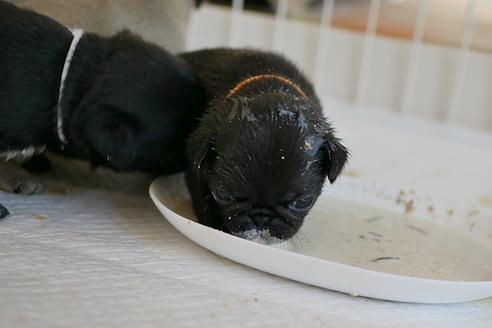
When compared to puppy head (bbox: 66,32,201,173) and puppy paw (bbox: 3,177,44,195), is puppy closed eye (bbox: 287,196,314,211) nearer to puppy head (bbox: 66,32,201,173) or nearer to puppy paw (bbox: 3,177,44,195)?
puppy head (bbox: 66,32,201,173)

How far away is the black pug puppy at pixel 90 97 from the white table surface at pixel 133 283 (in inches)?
5.3

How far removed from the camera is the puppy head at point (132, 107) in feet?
4.53

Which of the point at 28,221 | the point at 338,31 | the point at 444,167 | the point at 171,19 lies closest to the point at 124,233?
the point at 28,221

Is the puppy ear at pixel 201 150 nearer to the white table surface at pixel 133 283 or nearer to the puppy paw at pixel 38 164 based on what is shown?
the white table surface at pixel 133 283

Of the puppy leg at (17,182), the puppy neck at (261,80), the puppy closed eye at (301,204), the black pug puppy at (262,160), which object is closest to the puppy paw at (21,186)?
the puppy leg at (17,182)

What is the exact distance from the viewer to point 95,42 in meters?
1.46

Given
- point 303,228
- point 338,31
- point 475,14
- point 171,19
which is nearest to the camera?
point 303,228

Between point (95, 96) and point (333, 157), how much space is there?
0.53 meters

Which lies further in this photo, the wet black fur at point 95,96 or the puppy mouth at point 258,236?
the wet black fur at point 95,96

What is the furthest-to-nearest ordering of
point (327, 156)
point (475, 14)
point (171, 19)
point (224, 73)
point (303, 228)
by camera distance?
point (475, 14), point (171, 19), point (224, 73), point (303, 228), point (327, 156)

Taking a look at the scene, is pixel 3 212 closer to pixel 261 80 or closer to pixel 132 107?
pixel 132 107

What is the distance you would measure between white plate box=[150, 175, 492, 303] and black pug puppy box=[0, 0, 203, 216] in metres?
0.12

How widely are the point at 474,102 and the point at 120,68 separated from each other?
4.84ft

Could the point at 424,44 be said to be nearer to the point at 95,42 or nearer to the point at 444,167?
the point at 444,167
